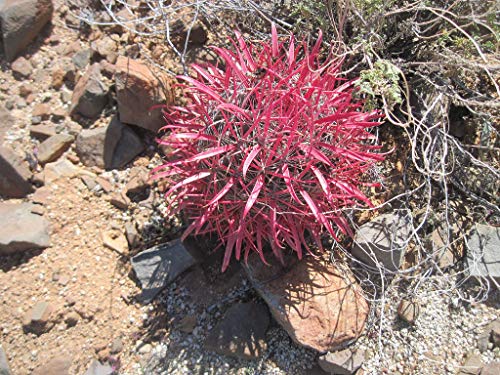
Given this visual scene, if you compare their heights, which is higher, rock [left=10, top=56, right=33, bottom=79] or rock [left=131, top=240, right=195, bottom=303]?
rock [left=10, top=56, right=33, bottom=79]

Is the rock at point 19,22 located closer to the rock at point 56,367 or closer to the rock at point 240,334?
the rock at point 56,367

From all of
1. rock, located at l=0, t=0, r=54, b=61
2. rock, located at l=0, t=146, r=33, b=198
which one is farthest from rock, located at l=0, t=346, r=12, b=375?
rock, located at l=0, t=0, r=54, b=61

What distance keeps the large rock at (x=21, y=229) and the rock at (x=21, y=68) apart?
66 cm

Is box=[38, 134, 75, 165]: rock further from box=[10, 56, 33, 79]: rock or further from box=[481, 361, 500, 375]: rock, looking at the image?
box=[481, 361, 500, 375]: rock

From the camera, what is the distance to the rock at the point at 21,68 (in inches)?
85.3

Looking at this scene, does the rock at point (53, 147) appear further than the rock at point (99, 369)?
Yes

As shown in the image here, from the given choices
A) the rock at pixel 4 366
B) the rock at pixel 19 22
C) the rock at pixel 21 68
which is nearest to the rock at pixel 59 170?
the rock at pixel 21 68

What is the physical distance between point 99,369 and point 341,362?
0.93 m

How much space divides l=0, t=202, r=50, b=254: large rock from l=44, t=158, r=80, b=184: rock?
16 cm

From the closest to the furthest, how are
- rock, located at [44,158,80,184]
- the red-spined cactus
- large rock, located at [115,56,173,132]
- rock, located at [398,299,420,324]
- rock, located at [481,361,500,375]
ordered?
the red-spined cactus < rock, located at [481,361,500,375] < rock, located at [398,299,420,324] < large rock, located at [115,56,173,132] < rock, located at [44,158,80,184]

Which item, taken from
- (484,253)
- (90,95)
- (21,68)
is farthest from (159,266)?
(484,253)

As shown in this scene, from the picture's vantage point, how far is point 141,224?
1.96 metres

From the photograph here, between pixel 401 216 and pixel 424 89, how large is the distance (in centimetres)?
56

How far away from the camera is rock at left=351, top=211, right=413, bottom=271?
1.79 metres
